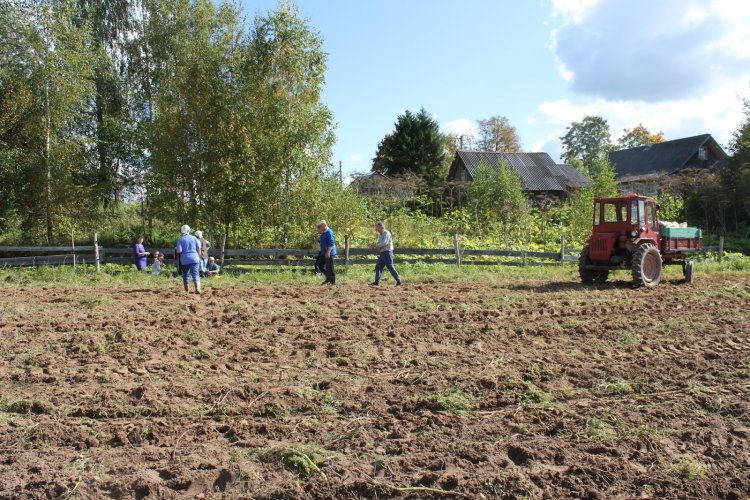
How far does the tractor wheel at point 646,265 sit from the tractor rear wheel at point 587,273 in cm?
90

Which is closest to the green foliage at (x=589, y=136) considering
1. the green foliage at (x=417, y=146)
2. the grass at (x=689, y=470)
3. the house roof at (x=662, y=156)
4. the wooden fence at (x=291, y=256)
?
the house roof at (x=662, y=156)

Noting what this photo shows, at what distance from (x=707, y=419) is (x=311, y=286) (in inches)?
395

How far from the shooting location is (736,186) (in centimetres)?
3092

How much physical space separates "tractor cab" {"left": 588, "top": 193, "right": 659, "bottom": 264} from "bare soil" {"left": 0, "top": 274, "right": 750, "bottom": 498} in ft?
11.5

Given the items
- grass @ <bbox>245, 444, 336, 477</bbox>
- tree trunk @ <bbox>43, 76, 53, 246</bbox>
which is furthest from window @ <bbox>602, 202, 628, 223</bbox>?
tree trunk @ <bbox>43, 76, 53, 246</bbox>

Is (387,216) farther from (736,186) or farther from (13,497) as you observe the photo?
(13,497)

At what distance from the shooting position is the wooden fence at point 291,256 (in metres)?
17.7

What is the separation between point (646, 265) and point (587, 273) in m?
1.27

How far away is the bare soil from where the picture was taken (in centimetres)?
410

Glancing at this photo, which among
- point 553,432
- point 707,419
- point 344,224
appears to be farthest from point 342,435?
point 344,224

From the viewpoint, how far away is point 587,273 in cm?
1437

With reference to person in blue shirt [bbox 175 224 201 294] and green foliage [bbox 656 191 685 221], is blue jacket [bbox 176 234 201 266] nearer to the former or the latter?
person in blue shirt [bbox 175 224 201 294]

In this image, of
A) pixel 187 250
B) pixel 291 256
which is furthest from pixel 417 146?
pixel 187 250

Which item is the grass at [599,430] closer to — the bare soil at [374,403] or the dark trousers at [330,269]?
the bare soil at [374,403]
